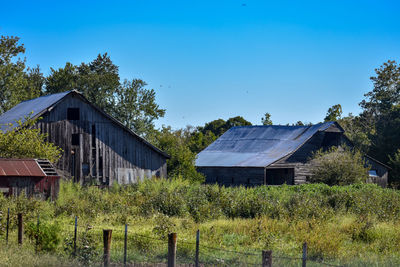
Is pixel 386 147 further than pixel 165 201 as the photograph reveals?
Yes

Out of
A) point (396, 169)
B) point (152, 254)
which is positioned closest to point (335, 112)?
point (396, 169)

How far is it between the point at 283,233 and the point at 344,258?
14.1 ft

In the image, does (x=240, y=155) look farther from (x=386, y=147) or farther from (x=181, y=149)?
(x=386, y=147)

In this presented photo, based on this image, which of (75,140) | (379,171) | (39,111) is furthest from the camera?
(379,171)

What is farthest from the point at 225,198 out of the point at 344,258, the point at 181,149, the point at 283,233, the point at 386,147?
the point at 386,147

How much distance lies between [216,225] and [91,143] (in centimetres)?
1586

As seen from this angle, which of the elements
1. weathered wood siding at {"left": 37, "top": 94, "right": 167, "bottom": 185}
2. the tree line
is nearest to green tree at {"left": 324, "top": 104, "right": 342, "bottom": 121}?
the tree line

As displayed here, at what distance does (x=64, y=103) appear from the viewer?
33812 mm

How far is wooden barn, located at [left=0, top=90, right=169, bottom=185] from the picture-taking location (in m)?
33.5

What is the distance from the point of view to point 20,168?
25250 millimetres

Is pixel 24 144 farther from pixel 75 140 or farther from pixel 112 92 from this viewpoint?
pixel 112 92

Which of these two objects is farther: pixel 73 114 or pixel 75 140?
pixel 73 114

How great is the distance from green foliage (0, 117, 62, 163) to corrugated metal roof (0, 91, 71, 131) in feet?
4.53

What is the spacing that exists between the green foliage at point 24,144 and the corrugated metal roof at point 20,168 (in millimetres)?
3678
